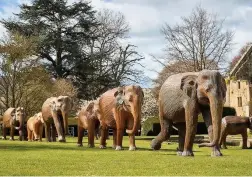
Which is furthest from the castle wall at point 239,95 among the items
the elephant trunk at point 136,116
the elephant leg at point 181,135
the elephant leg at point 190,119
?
the elephant leg at point 190,119

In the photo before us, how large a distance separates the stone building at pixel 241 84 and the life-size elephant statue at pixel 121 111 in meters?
35.9

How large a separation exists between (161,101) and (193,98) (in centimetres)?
161

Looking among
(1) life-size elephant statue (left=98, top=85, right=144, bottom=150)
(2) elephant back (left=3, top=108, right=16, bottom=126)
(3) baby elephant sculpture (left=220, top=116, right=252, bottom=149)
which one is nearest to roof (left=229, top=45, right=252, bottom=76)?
(2) elephant back (left=3, top=108, right=16, bottom=126)

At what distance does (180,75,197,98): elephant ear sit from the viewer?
1527cm

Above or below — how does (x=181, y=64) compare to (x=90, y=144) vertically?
above

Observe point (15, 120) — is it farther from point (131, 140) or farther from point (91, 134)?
point (131, 140)

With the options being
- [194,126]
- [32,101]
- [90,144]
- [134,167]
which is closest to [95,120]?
[90,144]

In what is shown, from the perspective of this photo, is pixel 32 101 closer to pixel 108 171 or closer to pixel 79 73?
pixel 79 73

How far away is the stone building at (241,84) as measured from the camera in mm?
56344

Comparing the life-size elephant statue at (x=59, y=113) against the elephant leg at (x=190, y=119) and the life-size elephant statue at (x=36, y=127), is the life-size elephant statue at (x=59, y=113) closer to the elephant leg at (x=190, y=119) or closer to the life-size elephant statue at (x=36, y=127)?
the life-size elephant statue at (x=36, y=127)

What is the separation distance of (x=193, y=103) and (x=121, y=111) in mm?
5270

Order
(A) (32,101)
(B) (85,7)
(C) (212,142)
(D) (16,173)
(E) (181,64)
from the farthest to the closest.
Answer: (B) (85,7), (E) (181,64), (A) (32,101), (C) (212,142), (D) (16,173)

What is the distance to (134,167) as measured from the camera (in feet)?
38.2

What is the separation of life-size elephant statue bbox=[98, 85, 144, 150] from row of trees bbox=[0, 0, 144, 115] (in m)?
25.0
